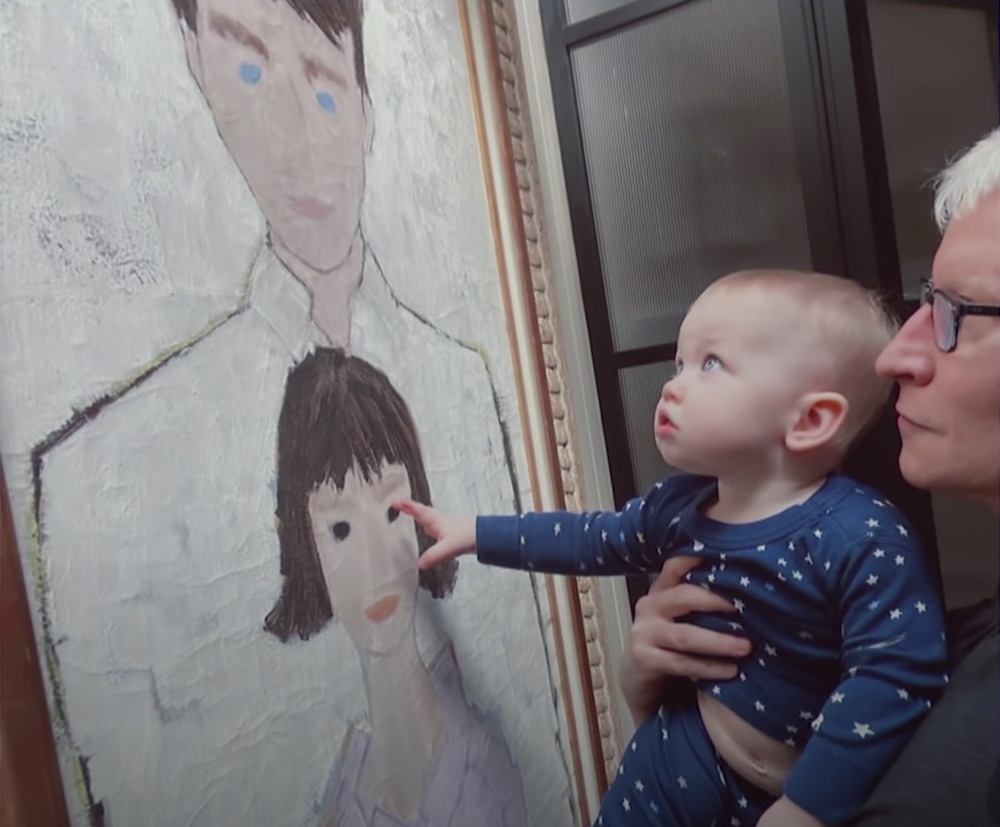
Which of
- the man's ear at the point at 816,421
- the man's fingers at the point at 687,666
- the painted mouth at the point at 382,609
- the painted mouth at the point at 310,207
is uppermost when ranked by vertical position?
the painted mouth at the point at 310,207

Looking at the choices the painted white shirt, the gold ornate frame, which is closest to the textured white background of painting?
the painted white shirt

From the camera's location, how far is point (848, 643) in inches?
28.9

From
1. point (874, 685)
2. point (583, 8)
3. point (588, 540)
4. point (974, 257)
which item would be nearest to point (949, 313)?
point (974, 257)

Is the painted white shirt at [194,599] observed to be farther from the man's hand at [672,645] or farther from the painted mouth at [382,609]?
the man's hand at [672,645]

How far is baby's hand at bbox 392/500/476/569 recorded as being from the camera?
88 centimetres

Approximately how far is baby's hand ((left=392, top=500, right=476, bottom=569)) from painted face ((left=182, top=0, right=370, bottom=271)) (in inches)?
9.0

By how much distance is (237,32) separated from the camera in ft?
2.53

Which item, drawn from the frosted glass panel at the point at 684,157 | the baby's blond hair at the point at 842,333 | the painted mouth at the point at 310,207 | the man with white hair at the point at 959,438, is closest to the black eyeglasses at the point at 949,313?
the man with white hair at the point at 959,438

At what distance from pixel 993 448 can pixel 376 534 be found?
1.59 ft

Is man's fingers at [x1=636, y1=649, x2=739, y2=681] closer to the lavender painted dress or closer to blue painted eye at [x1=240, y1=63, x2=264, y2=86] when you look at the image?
the lavender painted dress

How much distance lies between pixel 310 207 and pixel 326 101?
0.11 m

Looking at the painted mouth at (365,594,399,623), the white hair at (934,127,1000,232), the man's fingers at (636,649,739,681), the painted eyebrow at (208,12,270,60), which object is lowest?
the man's fingers at (636,649,739,681)

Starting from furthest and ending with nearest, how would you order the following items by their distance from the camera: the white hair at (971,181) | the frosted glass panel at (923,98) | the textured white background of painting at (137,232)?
1. the frosted glass panel at (923,98)
2. the white hair at (971,181)
3. the textured white background of painting at (137,232)

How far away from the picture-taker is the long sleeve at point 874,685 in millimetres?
702
